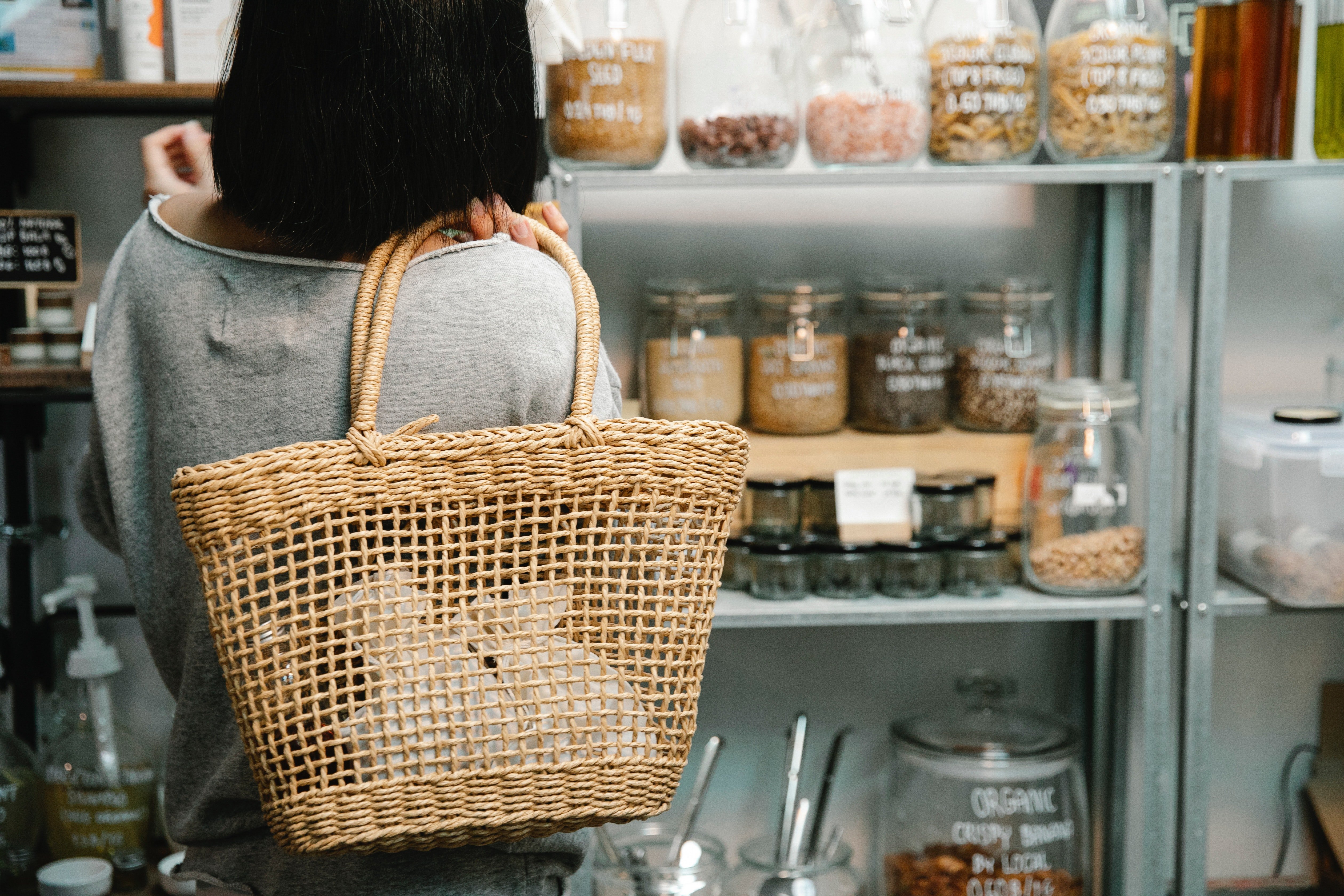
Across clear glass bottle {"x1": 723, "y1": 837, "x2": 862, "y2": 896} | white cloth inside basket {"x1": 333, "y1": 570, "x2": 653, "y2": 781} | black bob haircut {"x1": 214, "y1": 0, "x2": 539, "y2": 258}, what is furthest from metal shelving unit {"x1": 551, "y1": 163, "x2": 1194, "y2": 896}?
white cloth inside basket {"x1": 333, "y1": 570, "x2": 653, "y2": 781}

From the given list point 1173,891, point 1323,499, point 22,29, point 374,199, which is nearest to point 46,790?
point 22,29

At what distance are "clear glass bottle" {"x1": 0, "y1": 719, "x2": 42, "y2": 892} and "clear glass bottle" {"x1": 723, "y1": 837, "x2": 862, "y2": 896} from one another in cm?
90

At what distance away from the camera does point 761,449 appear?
1412mm

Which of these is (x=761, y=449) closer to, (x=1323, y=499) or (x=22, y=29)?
(x=1323, y=499)

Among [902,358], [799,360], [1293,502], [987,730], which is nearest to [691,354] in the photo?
[799,360]

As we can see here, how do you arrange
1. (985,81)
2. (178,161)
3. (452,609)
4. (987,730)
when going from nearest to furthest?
1. (452,609)
2. (178,161)
3. (985,81)
4. (987,730)

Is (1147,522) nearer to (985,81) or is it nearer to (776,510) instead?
(776,510)

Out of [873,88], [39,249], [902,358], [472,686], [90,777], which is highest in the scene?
[873,88]

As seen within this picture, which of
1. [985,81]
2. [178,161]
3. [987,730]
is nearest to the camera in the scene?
[178,161]

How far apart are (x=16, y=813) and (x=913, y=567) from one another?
118 centimetres

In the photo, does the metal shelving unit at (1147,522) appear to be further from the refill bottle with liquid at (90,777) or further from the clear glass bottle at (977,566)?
the refill bottle with liquid at (90,777)

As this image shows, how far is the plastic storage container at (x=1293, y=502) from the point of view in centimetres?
132

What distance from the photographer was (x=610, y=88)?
125 centimetres

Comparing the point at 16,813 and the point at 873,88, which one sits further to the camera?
the point at 16,813
